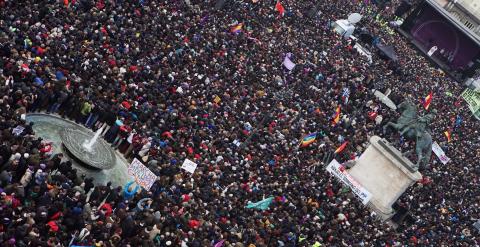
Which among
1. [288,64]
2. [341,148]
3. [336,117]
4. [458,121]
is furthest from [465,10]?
[341,148]

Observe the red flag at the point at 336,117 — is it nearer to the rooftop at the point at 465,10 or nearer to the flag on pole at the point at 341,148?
the flag on pole at the point at 341,148

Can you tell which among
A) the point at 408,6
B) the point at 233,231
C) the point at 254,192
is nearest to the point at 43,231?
the point at 233,231

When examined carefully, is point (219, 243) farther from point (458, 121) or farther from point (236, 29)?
point (458, 121)

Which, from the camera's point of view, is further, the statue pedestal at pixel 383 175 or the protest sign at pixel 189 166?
the statue pedestal at pixel 383 175

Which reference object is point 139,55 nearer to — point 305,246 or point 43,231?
point 305,246

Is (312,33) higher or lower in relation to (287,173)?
higher

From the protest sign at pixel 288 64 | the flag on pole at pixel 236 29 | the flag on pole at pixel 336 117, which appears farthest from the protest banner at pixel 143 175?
the protest sign at pixel 288 64

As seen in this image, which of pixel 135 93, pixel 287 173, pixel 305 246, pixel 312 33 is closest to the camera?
pixel 305 246
